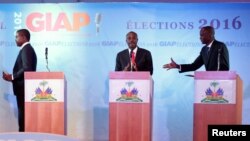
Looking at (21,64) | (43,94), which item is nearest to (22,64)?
(21,64)

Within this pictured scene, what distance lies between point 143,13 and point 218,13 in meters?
1.00

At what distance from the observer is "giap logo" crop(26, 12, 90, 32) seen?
17.2ft

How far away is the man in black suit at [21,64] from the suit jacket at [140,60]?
3.87 ft

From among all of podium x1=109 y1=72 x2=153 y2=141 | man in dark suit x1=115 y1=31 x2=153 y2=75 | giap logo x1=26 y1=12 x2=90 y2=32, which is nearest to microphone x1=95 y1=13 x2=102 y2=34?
giap logo x1=26 y1=12 x2=90 y2=32

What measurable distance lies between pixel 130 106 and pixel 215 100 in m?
1.06

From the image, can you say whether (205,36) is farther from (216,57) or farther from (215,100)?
(215,100)

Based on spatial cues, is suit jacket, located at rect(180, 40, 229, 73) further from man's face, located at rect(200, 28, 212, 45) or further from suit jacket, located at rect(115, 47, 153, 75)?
suit jacket, located at rect(115, 47, 153, 75)

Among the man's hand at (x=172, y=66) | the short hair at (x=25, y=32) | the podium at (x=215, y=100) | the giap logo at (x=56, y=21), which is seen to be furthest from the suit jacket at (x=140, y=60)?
the short hair at (x=25, y=32)

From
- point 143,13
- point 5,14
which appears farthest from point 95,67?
point 5,14

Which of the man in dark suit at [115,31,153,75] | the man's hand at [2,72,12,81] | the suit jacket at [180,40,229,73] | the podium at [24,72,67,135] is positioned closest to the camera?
the podium at [24,72,67,135]

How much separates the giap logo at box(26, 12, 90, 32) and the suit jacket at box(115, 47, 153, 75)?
2.20ft

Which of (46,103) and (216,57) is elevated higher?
(216,57)

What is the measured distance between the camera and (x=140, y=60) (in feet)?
17.1

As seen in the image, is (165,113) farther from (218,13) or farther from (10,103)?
(10,103)
